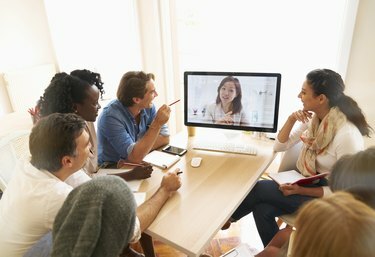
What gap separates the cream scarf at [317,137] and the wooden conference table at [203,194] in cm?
19

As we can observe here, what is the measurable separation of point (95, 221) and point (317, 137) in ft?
4.07

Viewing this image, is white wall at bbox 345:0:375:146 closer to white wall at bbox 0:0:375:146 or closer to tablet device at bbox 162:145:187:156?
white wall at bbox 0:0:375:146

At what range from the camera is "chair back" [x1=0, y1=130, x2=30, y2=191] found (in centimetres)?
128

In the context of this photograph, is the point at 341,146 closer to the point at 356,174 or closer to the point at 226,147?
the point at 356,174

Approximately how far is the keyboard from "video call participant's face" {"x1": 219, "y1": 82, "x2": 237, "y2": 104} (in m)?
0.26

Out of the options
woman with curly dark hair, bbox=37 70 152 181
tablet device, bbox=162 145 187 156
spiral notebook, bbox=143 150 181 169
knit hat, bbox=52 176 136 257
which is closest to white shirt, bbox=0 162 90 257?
knit hat, bbox=52 176 136 257

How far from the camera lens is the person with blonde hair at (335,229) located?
20.5 inches

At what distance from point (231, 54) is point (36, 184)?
76.0 inches

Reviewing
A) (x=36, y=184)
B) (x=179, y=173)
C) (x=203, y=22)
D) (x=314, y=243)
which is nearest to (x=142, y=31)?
(x=203, y=22)

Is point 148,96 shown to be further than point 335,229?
Yes

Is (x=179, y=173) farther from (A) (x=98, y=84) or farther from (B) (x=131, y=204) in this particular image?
(A) (x=98, y=84)

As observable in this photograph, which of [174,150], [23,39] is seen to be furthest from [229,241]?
[23,39]

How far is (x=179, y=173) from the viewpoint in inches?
53.5

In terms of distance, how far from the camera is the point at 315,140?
1.44m
